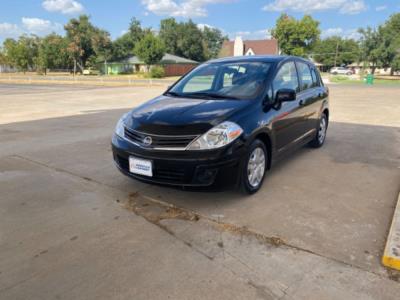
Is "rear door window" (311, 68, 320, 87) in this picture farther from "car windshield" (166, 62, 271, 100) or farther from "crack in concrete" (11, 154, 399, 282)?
"crack in concrete" (11, 154, 399, 282)

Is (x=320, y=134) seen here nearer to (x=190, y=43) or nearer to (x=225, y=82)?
(x=225, y=82)

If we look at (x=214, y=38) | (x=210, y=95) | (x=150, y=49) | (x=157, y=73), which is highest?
(x=214, y=38)

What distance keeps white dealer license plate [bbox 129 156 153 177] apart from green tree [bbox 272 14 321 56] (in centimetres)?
5605

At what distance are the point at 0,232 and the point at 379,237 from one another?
354 centimetres

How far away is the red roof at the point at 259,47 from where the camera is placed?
66688 millimetres

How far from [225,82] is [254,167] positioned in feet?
4.40

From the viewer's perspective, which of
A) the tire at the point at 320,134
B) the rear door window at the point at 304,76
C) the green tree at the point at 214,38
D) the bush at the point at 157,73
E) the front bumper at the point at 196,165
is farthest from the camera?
the green tree at the point at 214,38

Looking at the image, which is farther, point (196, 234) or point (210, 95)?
point (210, 95)

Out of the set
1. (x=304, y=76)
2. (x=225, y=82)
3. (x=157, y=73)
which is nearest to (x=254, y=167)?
(x=225, y=82)

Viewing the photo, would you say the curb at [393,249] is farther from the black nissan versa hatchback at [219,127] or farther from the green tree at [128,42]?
the green tree at [128,42]

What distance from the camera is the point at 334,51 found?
3356 inches

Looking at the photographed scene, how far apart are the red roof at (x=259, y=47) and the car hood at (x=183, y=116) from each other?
6504 cm

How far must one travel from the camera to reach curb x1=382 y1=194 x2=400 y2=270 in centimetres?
252

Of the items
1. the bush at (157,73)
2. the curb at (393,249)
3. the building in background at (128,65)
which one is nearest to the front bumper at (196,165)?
the curb at (393,249)
